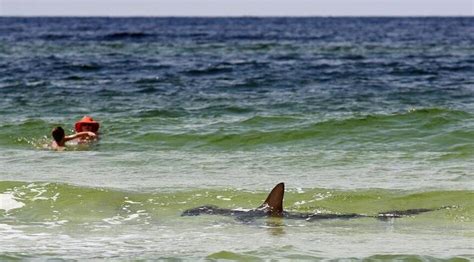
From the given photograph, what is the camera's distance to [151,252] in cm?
924

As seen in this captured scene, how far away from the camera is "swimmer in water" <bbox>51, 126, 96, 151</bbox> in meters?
15.9

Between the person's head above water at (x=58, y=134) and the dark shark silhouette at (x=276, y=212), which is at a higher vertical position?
the person's head above water at (x=58, y=134)

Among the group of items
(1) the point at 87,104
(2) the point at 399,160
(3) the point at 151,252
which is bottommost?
(3) the point at 151,252

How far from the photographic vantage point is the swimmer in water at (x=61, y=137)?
1588 cm

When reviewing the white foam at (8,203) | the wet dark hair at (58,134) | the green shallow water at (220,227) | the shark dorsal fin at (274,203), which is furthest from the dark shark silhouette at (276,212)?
the wet dark hair at (58,134)

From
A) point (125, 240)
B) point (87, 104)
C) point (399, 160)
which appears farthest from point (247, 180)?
point (87, 104)

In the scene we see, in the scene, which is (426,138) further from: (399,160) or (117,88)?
(117,88)

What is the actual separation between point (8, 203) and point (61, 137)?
4.15 metres

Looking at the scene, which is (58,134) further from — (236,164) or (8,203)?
(8,203)

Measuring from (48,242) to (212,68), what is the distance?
22081 millimetres

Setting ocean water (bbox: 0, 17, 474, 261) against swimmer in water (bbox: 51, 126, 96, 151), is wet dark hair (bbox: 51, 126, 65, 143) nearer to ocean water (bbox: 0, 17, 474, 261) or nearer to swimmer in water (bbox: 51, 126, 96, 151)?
swimmer in water (bbox: 51, 126, 96, 151)

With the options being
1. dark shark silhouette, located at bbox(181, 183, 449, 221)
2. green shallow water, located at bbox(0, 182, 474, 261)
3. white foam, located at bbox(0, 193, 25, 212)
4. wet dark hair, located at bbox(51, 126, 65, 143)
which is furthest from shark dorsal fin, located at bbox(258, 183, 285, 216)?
wet dark hair, located at bbox(51, 126, 65, 143)

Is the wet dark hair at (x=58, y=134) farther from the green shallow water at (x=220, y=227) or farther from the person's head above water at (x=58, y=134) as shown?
the green shallow water at (x=220, y=227)

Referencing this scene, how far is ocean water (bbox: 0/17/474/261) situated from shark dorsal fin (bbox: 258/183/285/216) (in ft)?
0.94
